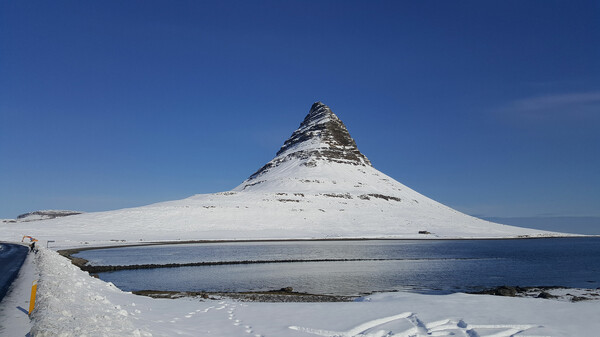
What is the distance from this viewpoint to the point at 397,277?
38.7 meters

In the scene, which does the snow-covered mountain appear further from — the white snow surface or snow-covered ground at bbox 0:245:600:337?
snow-covered ground at bbox 0:245:600:337

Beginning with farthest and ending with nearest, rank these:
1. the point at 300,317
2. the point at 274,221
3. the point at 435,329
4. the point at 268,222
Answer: the point at 274,221 → the point at 268,222 → the point at 300,317 → the point at 435,329

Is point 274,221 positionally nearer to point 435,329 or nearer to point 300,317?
point 300,317

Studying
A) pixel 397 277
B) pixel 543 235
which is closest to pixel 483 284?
pixel 397 277

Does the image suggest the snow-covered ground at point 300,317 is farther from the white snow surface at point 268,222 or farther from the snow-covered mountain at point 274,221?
the snow-covered mountain at point 274,221

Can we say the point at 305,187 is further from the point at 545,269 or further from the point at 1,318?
the point at 1,318

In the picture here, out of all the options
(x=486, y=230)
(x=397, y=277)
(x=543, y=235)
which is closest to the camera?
(x=397, y=277)

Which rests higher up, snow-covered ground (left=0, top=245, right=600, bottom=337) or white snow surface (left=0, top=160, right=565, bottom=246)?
white snow surface (left=0, top=160, right=565, bottom=246)

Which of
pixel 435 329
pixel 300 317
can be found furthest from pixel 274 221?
pixel 435 329

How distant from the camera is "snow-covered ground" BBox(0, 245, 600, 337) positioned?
12930 mm

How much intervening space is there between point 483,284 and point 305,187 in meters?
157

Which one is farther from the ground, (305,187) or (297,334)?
(305,187)

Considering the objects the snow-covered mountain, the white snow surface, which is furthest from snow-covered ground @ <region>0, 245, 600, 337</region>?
the snow-covered mountain

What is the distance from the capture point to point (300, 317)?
16.1 meters
